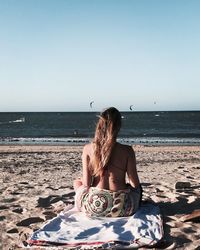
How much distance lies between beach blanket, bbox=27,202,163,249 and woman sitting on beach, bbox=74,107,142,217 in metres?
0.12

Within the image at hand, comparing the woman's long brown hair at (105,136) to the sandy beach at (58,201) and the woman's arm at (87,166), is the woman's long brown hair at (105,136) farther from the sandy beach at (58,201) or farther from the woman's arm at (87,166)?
the sandy beach at (58,201)

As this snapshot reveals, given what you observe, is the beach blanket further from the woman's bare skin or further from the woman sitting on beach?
the woman's bare skin

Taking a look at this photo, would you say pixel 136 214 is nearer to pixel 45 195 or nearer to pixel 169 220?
pixel 169 220

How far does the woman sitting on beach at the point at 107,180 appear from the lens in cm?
456

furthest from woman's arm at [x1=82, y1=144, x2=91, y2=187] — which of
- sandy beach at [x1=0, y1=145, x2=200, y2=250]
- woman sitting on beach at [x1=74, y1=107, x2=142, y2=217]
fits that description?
sandy beach at [x1=0, y1=145, x2=200, y2=250]

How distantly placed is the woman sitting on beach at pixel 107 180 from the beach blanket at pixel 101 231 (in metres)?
0.12

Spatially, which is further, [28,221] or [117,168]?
[28,221]

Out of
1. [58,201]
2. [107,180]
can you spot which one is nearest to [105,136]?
[107,180]

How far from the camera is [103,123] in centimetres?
445

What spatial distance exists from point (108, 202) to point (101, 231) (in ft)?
1.57

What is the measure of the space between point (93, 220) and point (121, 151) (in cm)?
88

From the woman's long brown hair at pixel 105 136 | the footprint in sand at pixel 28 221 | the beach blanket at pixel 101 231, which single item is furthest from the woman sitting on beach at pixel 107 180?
the footprint in sand at pixel 28 221

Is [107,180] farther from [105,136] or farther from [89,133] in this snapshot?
[89,133]

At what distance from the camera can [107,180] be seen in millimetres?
4684
